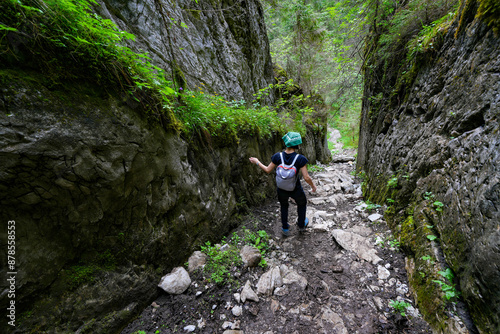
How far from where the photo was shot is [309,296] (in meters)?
2.74

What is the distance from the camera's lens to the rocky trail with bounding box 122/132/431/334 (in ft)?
7.55

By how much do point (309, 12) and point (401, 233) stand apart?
1272cm

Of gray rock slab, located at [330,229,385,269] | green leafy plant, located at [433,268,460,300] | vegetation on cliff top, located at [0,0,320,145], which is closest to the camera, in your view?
vegetation on cliff top, located at [0,0,320,145]

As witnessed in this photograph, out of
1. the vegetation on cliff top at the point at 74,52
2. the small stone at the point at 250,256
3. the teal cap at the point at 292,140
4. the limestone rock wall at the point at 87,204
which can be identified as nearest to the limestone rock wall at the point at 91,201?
the limestone rock wall at the point at 87,204

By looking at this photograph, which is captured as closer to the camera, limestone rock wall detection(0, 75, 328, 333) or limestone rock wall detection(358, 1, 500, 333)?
limestone rock wall detection(0, 75, 328, 333)

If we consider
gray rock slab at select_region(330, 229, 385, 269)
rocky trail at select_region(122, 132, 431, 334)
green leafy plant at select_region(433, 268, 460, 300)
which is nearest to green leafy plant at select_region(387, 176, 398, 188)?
rocky trail at select_region(122, 132, 431, 334)

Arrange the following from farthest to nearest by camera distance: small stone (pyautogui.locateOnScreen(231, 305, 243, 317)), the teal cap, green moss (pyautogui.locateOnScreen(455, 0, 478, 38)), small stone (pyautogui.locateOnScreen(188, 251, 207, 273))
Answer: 1. the teal cap
2. small stone (pyautogui.locateOnScreen(188, 251, 207, 273))
3. green moss (pyautogui.locateOnScreen(455, 0, 478, 38))
4. small stone (pyautogui.locateOnScreen(231, 305, 243, 317))

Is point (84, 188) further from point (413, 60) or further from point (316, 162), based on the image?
point (316, 162)

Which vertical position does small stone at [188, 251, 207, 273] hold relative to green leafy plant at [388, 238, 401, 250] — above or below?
above

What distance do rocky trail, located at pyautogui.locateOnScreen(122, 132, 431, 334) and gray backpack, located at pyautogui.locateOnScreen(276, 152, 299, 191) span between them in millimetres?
1338

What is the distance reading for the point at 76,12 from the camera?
178 cm

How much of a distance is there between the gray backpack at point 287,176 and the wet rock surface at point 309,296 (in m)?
1.35

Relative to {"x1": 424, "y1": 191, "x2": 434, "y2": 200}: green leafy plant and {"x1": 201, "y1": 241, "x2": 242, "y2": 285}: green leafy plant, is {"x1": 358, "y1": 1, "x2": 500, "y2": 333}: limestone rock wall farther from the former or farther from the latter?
{"x1": 201, "y1": 241, "x2": 242, "y2": 285}: green leafy plant

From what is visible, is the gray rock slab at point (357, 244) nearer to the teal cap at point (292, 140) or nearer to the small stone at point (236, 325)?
the teal cap at point (292, 140)
